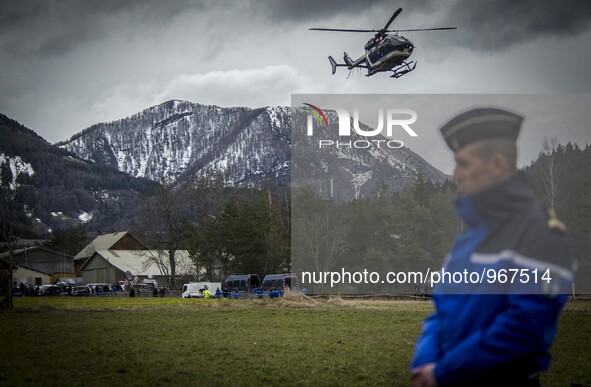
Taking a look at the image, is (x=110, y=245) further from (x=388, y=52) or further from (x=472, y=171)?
(x=472, y=171)

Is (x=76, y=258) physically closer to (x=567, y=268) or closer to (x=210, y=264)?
(x=210, y=264)

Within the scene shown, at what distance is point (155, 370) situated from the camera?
14578 millimetres

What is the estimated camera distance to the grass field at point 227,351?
1365 centimetres

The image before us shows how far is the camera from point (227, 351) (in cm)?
1812

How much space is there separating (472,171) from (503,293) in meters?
0.56

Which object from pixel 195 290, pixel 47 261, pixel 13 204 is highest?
pixel 13 204

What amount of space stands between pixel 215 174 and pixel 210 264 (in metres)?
28.3

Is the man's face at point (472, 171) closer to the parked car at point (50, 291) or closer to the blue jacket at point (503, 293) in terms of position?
the blue jacket at point (503, 293)

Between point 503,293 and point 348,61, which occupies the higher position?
point 348,61

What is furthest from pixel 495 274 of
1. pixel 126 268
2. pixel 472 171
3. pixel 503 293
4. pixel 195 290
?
pixel 126 268

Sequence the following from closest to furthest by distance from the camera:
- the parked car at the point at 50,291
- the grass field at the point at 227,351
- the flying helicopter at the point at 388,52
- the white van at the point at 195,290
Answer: the grass field at the point at 227,351 → the flying helicopter at the point at 388,52 → the white van at the point at 195,290 → the parked car at the point at 50,291

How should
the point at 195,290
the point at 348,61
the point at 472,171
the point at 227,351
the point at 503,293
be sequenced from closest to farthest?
1. the point at 503,293
2. the point at 472,171
3. the point at 227,351
4. the point at 348,61
5. the point at 195,290

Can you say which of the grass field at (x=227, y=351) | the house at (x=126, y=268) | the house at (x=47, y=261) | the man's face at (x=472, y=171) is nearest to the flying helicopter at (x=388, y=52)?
the grass field at (x=227, y=351)

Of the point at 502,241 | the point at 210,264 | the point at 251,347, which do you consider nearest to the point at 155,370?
the point at 251,347
